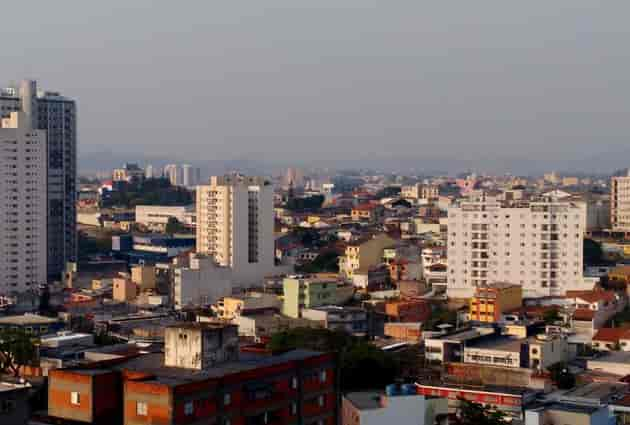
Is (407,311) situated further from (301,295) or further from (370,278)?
(370,278)

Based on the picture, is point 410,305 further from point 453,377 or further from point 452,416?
point 452,416

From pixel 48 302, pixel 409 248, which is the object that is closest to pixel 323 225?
pixel 409 248

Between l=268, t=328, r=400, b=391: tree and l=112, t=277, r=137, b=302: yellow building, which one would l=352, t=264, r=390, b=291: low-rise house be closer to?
l=112, t=277, r=137, b=302: yellow building

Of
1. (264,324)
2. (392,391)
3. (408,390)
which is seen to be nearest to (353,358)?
(408,390)

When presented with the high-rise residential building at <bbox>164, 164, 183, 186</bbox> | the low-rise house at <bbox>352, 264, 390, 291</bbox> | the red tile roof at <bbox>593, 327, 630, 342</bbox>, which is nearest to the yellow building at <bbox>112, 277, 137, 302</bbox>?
the low-rise house at <bbox>352, 264, 390, 291</bbox>

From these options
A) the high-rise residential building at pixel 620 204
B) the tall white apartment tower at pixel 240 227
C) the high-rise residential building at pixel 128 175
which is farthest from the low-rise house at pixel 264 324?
the high-rise residential building at pixel 128 175
